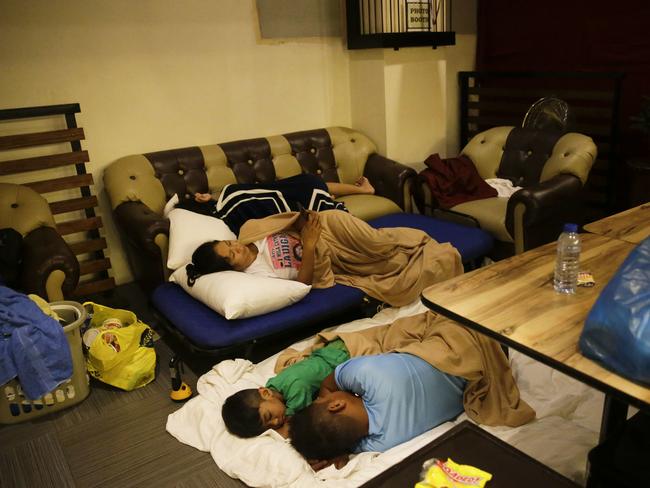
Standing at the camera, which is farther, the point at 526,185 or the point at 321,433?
the point at 526,185

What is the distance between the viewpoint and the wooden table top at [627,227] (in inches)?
74.0

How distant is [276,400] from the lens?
1.99m

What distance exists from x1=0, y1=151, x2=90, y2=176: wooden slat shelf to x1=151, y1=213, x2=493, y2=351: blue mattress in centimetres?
101

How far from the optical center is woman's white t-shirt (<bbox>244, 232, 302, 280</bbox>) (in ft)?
8.95

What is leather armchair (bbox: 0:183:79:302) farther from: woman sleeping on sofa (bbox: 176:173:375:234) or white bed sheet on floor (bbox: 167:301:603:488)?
white bed sheet on floor (bbox: 167:301:603:488)

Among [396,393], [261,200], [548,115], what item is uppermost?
[548,115]

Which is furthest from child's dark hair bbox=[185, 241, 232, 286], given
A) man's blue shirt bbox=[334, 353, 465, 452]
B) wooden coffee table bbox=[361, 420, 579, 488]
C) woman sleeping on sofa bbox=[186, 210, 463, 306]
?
wooden coffee table bbox=[361, 420, 579, 488]

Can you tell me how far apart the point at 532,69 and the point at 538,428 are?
3329mm

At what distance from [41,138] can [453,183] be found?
102 inches

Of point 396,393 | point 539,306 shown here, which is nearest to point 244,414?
point 396,393

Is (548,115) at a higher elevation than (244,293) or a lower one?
higher

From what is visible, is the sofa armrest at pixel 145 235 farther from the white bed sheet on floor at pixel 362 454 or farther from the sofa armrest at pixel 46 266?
the white bed sheet on floor at pixel 362 454

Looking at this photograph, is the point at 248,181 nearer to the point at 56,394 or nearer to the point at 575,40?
the point at 56,394

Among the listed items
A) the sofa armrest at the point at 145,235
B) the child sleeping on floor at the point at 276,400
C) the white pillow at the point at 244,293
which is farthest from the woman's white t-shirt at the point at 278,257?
the child sleeping on floor at the point at 276,400
